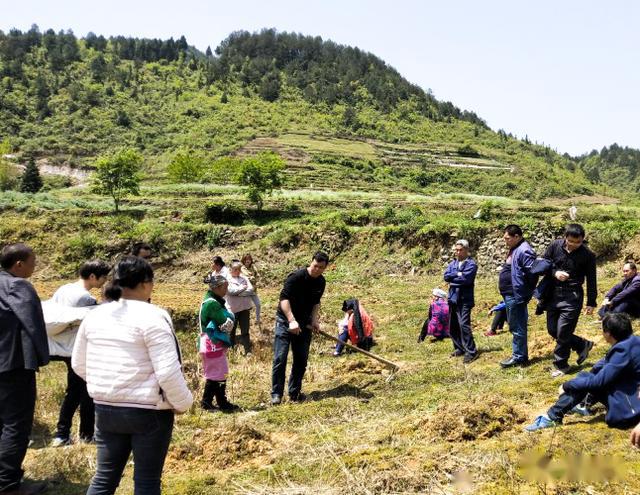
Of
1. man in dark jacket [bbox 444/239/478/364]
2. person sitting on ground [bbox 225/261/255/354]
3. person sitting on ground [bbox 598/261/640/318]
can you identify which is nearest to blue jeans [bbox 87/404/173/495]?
man in dark jacket [bbox 444/239/478/364]

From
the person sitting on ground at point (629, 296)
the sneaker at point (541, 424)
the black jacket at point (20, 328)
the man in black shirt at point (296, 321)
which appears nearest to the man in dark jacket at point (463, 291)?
the person sitting on ground at point (629, 296)

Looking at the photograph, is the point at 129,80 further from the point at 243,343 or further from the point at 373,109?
the point at 243,343

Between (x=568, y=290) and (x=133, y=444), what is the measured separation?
15.6ft

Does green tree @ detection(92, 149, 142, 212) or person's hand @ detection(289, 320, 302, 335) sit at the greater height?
green tree @ detection(92, 149, 142, 212)

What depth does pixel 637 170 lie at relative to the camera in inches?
5182

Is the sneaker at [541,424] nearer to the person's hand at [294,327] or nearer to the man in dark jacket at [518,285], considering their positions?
the man in dark jacket at [518,285]

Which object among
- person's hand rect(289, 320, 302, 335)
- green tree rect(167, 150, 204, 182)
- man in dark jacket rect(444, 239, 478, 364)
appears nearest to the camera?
person's hand rect(289, 320, 302, 335)

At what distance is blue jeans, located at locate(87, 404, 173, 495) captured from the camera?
2873 mm

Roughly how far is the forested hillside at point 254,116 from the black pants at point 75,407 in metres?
46.5

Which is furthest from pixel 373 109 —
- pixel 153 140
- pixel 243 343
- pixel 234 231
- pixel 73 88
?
pixel 243 343

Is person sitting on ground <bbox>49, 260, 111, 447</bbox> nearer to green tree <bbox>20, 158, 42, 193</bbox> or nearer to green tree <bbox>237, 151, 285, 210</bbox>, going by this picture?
green tree <bbox>237, 151, 285, 210</bbox>

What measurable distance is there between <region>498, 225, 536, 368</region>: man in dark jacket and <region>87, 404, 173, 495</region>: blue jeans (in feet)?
15.2

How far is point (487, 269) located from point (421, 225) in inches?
135

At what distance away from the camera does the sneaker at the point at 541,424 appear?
429 centimetres
